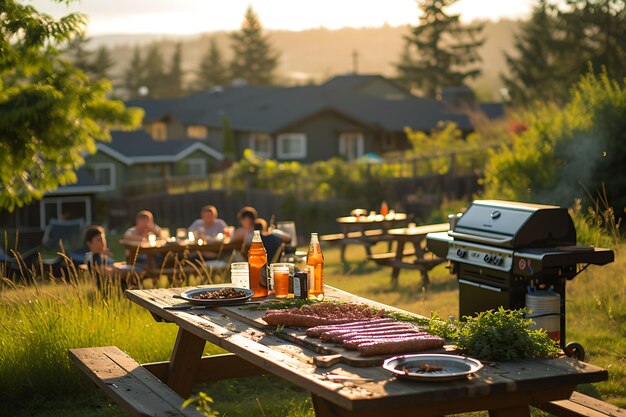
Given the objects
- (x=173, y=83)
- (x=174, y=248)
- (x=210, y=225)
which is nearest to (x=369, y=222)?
(x=210, y=225)

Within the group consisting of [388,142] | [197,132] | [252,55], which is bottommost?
[388,142]

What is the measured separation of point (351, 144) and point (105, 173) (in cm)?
1224

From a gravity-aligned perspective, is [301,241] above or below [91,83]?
below

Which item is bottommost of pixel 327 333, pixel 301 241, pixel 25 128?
pixel 301 241

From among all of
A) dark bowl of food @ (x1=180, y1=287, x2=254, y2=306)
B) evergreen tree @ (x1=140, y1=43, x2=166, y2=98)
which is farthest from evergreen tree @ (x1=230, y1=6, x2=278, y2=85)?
dark bowl of food @ (x1=180, y1=287, x2=254, y2=306)

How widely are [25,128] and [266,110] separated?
38137 millimetres

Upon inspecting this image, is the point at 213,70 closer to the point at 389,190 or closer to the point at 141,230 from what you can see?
the point at 389,190

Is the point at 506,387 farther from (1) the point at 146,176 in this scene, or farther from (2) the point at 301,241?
(1) the point at 146,176

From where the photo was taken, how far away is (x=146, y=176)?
45750 millimetres

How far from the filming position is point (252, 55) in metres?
83.7

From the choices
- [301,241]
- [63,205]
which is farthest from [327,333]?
[63,205]

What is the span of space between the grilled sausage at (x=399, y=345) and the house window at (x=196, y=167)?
42434 mm

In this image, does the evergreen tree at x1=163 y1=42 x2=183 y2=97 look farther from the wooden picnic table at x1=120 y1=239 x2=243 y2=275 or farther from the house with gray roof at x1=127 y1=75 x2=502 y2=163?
the wooden picnic table at x1=120 y1=239 x2=243 y2=275

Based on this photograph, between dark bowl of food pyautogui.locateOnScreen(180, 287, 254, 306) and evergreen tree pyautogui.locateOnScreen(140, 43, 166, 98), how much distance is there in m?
87.2
